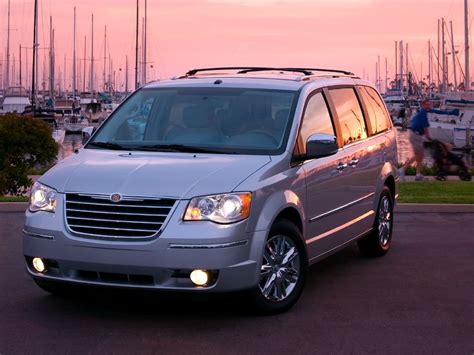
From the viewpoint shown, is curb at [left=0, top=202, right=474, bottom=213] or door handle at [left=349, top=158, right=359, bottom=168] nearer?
door handle at [left=349, top=158, right=359, bottom=168]

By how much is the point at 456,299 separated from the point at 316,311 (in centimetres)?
132

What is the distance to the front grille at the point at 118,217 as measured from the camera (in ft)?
20.5

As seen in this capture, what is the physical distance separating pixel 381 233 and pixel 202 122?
2877 millimetres

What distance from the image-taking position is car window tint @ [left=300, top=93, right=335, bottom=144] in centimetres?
765

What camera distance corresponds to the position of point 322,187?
25.3 feet

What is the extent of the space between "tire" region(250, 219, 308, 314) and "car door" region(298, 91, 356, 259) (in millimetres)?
385

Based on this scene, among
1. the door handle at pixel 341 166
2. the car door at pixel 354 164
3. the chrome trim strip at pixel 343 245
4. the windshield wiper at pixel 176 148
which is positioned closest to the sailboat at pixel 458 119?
the car door at pixel 354 164

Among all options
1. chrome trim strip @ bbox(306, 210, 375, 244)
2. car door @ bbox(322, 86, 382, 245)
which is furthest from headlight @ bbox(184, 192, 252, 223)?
car door @ bbox(322, 86, 382, 245)

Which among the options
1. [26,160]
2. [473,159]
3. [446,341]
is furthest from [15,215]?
[473,159]

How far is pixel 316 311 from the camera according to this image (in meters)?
7.01

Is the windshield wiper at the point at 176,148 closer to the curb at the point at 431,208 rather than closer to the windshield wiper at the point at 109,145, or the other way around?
the windshield wiper at the point at 109,145

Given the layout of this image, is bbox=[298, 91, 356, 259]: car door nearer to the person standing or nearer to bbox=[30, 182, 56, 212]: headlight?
bbox=[30, 182, 56, 212]: headlight

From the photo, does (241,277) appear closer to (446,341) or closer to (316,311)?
(316,311)

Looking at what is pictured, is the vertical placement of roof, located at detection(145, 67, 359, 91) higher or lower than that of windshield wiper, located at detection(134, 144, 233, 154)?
higher
